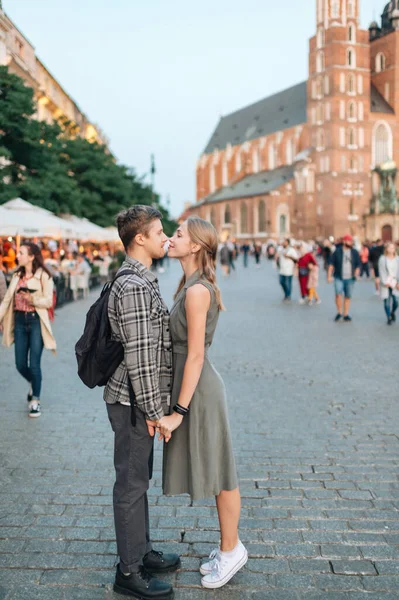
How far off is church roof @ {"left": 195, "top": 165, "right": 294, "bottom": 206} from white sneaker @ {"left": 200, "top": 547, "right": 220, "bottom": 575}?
71721mm

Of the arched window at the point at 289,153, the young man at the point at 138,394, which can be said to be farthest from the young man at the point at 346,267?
the arched window at the point at 289,153

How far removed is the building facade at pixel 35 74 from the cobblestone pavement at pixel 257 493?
20.0 meters

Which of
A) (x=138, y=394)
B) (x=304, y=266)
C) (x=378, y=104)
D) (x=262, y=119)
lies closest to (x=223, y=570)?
(x=138, y=394)

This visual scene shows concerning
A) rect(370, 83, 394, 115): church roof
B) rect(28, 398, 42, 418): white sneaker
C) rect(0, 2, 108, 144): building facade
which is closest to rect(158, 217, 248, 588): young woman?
rect(28, 398, 42, 418): white sneaker

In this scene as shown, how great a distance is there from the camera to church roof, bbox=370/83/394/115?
Answer: 2657 inches

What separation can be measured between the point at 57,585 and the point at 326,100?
68096 mm

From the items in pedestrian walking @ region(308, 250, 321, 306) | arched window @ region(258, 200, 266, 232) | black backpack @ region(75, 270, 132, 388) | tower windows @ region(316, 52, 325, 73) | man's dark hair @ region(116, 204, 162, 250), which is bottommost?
pedestrian walking @ region(308, 250, 321, 306)

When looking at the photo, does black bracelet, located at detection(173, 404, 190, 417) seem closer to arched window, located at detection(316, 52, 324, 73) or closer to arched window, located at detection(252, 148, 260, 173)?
arched window, located at detection(316, 52, 324, 73)

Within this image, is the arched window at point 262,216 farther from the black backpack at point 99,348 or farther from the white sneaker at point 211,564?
the black backpack at point 99,348

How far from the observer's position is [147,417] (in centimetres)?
279

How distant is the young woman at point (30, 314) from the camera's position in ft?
19.2

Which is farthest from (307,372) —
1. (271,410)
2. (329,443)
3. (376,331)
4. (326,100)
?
(326,100)

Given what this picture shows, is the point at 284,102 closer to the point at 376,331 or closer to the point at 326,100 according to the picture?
the point at 326,100

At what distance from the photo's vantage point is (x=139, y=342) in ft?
8.77
